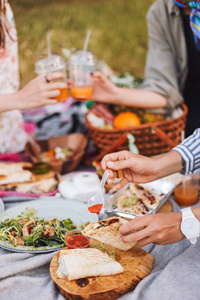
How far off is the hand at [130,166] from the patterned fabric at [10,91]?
46.7 inches

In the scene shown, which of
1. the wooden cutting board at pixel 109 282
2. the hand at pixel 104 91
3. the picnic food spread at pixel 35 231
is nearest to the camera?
the wooden cutting board at pixel 109 282

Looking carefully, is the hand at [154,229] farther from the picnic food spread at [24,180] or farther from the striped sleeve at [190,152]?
the picnic food spread at [24,180]

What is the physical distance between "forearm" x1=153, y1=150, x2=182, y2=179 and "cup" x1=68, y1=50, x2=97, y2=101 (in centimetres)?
85

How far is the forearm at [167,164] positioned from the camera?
67.0 inches

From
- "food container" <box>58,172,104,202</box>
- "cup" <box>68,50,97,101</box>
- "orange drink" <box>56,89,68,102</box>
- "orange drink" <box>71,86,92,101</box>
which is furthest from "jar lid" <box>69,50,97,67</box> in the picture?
"food container" <box>58,172,104,202</box>

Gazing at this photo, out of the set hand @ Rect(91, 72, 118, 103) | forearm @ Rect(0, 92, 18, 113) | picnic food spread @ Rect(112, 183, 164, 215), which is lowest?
picnic food spread @ Rect(112, 183, 164, 215)

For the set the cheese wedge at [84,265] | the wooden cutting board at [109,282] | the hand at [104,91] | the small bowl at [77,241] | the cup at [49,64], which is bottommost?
the wooden cutting board at [109,282]

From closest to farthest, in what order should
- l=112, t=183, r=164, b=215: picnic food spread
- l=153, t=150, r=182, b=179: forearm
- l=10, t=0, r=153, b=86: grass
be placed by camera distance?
l=153, t=150, r=182, b=179: forearm, l=112, t=183, r=164, b=215: picnic food spread, l=10, t=0, r=153, b=86: grass

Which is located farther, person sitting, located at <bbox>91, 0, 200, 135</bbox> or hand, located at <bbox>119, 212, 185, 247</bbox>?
person sitting, located at <bbox>91, 0, 200, 135</bbox>

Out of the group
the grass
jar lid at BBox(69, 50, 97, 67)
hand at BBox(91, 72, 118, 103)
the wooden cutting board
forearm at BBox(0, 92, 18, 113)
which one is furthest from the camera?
the grass

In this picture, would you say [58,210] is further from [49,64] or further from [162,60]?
[162,60]

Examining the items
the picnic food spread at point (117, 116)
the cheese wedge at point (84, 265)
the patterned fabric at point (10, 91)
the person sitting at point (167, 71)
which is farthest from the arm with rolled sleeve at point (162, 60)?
the cheese wedge at point (84, 265)

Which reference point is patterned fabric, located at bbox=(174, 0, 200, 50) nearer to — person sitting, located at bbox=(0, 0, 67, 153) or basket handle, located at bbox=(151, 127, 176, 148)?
basket handle, located at bbox=(151, 127, 176, 148)

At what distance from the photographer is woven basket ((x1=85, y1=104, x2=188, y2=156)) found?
2377 millimetres
